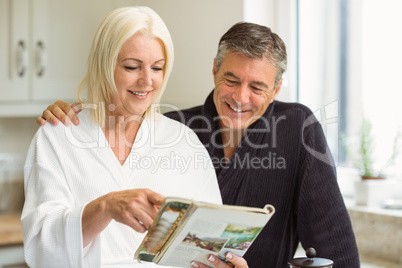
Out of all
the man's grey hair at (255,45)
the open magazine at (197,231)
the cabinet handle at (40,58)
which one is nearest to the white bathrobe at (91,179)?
Result: the open magazine at (197,231)

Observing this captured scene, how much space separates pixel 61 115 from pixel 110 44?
0.26 m

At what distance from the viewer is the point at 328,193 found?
1887 millimetres

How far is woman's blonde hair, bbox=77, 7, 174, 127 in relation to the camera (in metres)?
1.62

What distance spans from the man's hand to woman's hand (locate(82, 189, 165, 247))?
0.36 m

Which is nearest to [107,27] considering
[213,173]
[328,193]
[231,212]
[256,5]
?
[213,173]

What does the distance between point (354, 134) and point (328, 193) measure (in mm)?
871

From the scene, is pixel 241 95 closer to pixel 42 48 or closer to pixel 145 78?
pixel 145 78

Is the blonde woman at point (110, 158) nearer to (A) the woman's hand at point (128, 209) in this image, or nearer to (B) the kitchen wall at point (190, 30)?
(A) the woman's hand at point (128, 209)

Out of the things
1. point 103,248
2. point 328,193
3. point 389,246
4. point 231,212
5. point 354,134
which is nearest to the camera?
point 231,212

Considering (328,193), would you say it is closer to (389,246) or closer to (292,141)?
(292,141)

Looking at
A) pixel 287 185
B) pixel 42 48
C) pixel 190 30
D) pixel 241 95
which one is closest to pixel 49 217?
pixel 241 95

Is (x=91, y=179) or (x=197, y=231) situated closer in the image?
(x=197, y=231)

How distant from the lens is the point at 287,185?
6.42ft

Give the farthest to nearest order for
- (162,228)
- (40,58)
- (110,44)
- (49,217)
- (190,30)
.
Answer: (40,58) < (190,30) < (110,44) < (49,217) < (162,228)
